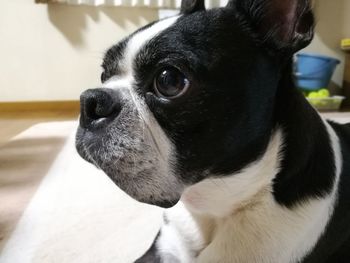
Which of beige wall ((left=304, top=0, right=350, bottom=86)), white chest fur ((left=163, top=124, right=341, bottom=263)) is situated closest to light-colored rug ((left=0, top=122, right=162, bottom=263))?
white chest fur ((left=163, top=124, right=341, bottom=263))

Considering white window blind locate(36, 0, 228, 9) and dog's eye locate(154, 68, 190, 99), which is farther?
white window blind locate(36, 0, 228, 9)

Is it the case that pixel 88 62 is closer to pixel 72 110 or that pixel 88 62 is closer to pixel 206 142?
pixel 72 110

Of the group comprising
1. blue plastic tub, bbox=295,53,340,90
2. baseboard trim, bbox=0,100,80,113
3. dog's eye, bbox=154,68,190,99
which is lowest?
baseboard trim, bbox=0,100,80,113

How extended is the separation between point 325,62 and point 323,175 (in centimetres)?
301

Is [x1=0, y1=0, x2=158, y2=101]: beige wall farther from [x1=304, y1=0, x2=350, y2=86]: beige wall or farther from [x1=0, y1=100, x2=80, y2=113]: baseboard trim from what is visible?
[x1=304, y1=0, x2=350, y2=86]: beige wall

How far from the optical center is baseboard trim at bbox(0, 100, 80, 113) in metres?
3.63

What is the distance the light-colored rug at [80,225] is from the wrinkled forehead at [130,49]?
554 mm

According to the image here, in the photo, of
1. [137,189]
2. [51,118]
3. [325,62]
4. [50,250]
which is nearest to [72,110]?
[51,118]

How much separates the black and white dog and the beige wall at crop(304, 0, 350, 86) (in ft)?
11.0

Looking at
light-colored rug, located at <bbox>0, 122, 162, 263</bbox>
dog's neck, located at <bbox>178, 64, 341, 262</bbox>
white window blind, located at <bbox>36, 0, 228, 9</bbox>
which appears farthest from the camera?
white window blind, located at <bbox>36, 0, 228, 9</bbox>

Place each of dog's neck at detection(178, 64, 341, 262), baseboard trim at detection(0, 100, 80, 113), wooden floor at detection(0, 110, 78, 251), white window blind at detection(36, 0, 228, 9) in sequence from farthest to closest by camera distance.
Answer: baseboard trim at detection(0, 100, 80, 113), white window blind at detection(36, 0, 228, 9), wooden floor at detection(0, 110, 78, 251), dog's neck at detection(178, 64, 341, 262)

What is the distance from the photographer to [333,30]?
4.01m

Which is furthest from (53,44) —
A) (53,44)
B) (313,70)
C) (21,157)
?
(313,70)

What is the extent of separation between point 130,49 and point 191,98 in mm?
179
